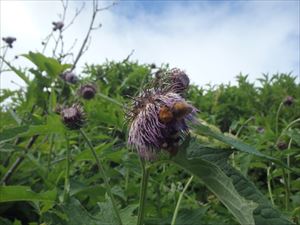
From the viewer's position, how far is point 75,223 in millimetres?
1458

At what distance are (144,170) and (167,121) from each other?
14 centimetres

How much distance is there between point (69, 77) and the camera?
125 inches

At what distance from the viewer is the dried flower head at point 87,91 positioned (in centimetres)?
286

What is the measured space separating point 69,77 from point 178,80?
1.92 m

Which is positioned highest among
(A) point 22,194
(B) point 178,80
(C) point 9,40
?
(C) point 9,40

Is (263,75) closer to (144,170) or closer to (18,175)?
(18,175)

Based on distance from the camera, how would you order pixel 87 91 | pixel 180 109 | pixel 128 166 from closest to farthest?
pixel 180 109, pixel 128 166, pixel 87 91

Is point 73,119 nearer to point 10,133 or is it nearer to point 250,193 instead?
point 10,133

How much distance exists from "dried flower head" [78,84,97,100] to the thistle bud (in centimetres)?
153

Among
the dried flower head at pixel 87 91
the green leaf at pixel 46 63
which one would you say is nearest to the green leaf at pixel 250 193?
the green leaf at pixel 46 63

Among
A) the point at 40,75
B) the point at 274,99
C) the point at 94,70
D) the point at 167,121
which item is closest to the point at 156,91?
the point at 167,121

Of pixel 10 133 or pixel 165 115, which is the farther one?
pixel 10 133

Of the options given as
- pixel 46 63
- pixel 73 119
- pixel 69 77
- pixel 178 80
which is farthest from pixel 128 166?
pixel 69 77

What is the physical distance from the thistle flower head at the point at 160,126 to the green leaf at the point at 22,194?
522 mm
